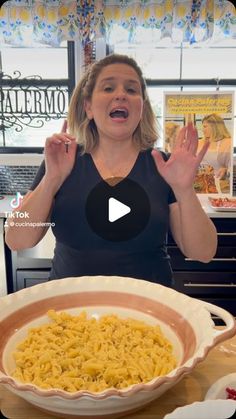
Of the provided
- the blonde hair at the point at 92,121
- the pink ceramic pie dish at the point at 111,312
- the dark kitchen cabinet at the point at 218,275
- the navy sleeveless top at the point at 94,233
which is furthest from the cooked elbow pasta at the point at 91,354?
the dark kitchen cabinet at the point at 218,275

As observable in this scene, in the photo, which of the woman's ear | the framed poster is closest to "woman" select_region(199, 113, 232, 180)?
the framed poster

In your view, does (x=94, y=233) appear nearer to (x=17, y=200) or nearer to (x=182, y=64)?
(x=17, y=200)

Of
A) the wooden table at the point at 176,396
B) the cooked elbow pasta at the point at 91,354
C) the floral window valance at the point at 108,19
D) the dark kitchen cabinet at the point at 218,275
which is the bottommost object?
the dark kitchen cabinet at the point at 218,275

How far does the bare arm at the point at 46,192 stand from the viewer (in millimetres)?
735

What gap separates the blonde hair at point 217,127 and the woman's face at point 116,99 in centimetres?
15

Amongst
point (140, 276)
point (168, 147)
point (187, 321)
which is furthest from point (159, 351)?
point (168, 147)

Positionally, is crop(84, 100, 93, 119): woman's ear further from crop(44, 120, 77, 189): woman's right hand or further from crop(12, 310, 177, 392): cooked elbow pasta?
crop(12, 310, 177, 392): cooked elbow pasta

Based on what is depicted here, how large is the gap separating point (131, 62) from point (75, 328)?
0.46 m

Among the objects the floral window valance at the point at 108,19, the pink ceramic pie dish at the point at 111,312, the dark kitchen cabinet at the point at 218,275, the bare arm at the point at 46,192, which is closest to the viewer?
the pink ceramic pie dish at the point at 111,312

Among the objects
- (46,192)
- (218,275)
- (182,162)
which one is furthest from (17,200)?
(218,275)

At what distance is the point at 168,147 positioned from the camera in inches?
30.5

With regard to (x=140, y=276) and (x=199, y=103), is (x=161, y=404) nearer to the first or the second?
(x=140, y=276)

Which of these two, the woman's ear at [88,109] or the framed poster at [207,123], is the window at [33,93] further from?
the framed poster at [207,123]

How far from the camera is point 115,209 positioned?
763 millimetres
